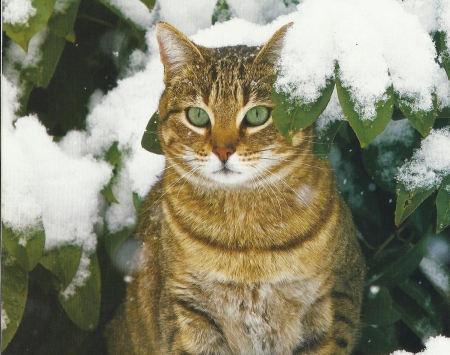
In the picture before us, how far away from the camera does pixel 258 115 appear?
4.26ft

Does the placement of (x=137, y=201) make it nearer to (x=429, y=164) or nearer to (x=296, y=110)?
(x=296, y=110)

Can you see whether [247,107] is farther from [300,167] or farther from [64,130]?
[64,130]

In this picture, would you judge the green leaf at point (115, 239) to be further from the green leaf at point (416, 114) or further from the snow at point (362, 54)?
the green leaf at point (416, 114)

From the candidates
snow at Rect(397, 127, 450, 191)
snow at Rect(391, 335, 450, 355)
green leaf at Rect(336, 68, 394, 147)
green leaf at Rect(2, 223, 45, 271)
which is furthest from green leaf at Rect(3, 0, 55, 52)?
snow at Rect(391, 335, 450, 355)

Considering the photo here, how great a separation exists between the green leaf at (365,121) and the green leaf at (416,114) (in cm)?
4

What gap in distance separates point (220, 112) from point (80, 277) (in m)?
0.49

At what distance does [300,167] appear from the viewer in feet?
4.50

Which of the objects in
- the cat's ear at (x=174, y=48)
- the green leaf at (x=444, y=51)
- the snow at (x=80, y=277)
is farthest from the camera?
the snow at (x=80, y=277)

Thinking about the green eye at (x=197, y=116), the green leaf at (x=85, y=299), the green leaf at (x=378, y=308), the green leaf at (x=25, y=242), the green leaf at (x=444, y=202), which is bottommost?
the green leaf at (x=378, y=308)

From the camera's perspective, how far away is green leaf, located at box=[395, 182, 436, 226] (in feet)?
4.27

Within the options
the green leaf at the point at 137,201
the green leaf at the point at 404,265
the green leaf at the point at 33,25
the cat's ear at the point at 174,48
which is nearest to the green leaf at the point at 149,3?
the cat's ear at the point at 174,48

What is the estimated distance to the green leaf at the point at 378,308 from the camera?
1455 millimetres

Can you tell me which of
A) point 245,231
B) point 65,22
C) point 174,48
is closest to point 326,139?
point 245,231

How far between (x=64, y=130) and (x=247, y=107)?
1.38ft
